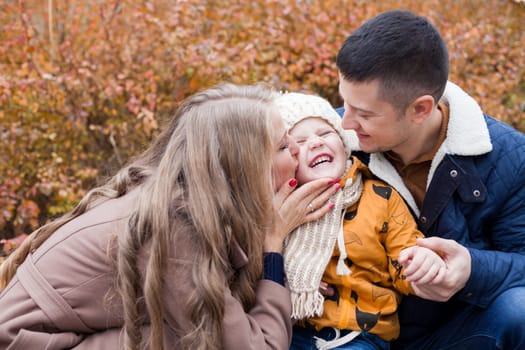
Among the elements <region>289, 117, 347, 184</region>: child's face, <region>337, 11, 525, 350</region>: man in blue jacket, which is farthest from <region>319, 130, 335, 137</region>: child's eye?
<region>337, 11, 525, 350</region>: man in blue jacket

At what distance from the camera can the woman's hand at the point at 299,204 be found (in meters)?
2.32

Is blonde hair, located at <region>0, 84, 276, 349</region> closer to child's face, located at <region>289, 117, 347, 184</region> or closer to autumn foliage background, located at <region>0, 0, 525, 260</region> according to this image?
child's face, located at <region>289, 117, 347, 184</region>

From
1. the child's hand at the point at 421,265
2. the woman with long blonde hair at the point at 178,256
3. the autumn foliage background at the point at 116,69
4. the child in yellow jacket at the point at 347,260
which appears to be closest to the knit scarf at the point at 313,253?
the child in yellow jacket at the point at 347,260

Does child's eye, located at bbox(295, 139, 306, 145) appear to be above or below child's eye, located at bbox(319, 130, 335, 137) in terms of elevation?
above

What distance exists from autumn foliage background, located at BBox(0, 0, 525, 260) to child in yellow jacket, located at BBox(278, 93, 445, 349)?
1.87 metres

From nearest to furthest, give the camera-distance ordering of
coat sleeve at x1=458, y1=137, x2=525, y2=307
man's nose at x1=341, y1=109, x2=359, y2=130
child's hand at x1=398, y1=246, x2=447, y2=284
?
child's hand at x1=398, y1=246, x2=447, y2=284
coat sleeve at x1=458, y1=137, x2=525, y2=307
man's nose at x1=341, y1=109, x2=359, y2=130

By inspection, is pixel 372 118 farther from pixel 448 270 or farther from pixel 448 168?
pixel 448 270

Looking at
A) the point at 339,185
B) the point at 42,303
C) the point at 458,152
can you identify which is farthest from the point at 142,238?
the point at 458,152

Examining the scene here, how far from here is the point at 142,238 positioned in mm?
1961

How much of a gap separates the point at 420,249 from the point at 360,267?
31 cm

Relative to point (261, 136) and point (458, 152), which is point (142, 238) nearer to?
point (261, 136)

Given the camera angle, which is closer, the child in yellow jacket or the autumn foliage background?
the child in yellow jacket

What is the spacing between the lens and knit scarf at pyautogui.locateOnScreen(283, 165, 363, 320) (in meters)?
2.29

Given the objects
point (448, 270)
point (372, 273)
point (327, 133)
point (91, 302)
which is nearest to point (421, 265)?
point (448, 270)
